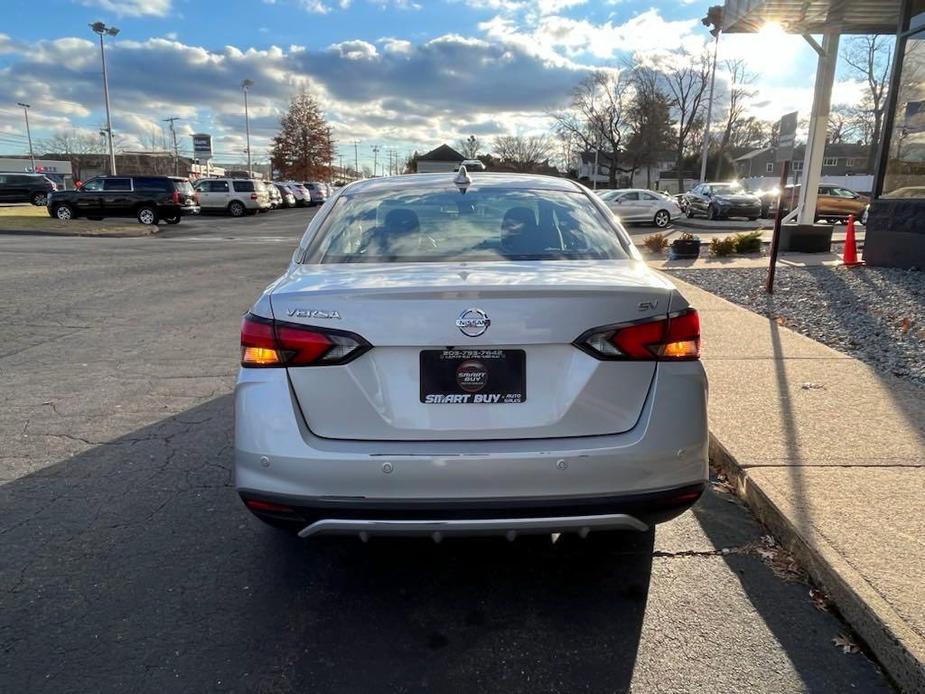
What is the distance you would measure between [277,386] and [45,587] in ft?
4.84

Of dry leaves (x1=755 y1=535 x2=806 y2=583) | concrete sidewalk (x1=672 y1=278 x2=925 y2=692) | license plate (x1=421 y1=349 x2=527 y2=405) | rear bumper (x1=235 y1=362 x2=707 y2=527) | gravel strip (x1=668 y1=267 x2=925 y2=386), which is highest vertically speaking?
license plate (x1=421 y1=349 x2=527 y2=405)

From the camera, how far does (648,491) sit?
246cm

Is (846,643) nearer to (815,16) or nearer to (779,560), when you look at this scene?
(779,560)

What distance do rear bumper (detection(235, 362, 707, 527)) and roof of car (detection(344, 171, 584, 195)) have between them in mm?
1608

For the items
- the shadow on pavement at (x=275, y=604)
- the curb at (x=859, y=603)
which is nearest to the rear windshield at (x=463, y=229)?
the shadow on pavement at (x=275, y=604)

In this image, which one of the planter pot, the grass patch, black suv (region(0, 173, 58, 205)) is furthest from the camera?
black suv (region(0, 173, 58, 205))

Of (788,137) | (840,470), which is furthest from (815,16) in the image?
(840,470)

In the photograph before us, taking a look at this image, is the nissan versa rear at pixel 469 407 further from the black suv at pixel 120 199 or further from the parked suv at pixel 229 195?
the parked suv at pixel 229 195

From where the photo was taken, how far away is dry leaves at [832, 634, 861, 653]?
253cm

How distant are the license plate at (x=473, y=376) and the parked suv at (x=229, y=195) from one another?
37.0 metres

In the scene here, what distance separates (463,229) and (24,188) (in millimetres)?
43132

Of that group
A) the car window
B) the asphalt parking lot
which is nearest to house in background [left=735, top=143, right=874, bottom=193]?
the car window

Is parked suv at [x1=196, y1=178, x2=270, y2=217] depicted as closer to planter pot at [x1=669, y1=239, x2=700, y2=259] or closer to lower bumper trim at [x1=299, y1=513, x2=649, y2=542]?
planter pot at [x1=669, y1=239, x2=700, y2=259]

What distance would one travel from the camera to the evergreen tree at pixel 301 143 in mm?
68625
